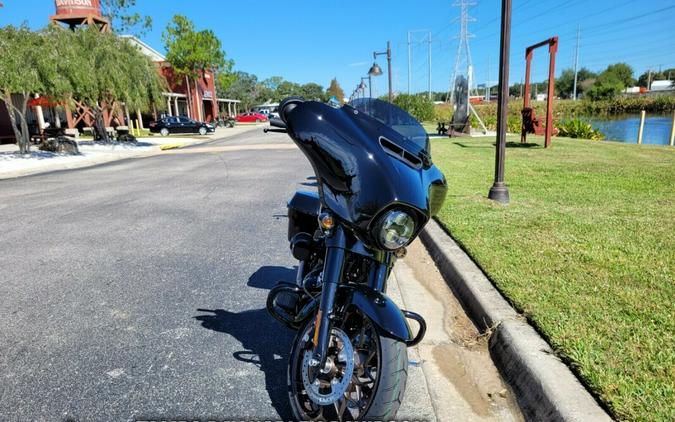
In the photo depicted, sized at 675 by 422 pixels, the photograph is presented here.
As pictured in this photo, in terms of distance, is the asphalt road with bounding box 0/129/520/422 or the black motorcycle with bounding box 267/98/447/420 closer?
the black motorcycle with bounding box 267/98/447/420

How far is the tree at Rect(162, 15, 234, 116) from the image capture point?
45.3 metres

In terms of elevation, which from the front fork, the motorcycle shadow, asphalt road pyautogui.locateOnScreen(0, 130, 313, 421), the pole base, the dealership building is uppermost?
the dealership building

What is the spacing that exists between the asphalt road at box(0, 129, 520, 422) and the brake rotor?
377 mm

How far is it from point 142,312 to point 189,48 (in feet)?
154

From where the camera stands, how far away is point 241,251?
521cm

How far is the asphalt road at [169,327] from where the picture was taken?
2512mm

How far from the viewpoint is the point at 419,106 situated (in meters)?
36.0

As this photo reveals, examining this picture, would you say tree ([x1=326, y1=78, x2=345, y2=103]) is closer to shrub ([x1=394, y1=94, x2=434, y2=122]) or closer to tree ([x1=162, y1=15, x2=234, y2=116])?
shrub ([x1=394, y1=94, x2=434, y2=122])

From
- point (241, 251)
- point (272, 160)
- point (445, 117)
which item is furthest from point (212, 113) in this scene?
point (241, 251)

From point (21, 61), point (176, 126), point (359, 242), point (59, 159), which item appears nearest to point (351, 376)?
point (359, 242)

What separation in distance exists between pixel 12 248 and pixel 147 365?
12.6 ft

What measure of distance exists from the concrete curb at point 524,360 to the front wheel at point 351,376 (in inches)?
31.1

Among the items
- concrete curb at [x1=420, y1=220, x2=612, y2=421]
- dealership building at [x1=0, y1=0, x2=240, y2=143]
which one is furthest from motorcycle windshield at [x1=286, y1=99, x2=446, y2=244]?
dealership building at [x1=0, y1=0, x2=240, y2=143]

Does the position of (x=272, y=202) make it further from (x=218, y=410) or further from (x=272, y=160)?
(x=272, y=160)
